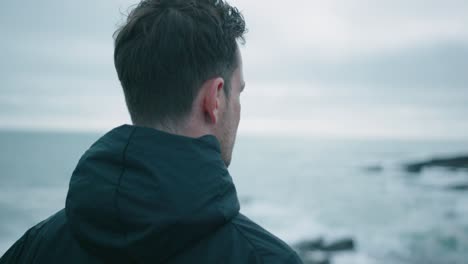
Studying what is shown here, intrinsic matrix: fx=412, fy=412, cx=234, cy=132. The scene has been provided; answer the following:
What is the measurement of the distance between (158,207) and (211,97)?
433mm

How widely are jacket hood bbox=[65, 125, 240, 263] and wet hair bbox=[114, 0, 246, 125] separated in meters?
0.12

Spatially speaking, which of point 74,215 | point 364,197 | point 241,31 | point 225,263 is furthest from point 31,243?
point 364,197

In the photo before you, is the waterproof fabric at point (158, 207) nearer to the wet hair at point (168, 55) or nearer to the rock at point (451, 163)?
the wet hair at point (168, 55)

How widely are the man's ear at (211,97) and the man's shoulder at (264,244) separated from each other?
37 centimetres

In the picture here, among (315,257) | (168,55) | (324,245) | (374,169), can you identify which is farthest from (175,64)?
(374,169)

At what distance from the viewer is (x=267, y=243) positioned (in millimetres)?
1330

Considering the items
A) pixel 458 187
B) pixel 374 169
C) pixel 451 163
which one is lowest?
pixel 374 169

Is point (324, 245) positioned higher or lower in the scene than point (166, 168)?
lower

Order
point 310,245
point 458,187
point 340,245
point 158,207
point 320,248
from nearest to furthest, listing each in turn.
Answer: point 158,207, point 320,248, point 310,245, point 340,245, point 458,187

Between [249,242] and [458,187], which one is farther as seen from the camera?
[458,187]

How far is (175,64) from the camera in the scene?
1373 mm

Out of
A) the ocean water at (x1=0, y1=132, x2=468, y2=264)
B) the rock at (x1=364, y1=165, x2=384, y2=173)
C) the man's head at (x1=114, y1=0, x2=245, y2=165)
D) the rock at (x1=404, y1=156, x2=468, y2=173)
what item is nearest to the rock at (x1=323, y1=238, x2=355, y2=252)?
the ocean water at (x1=0, y1=132, x2=468, y2=264)

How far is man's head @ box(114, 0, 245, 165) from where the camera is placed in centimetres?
137

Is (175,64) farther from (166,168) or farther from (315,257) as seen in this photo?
(315,257)
